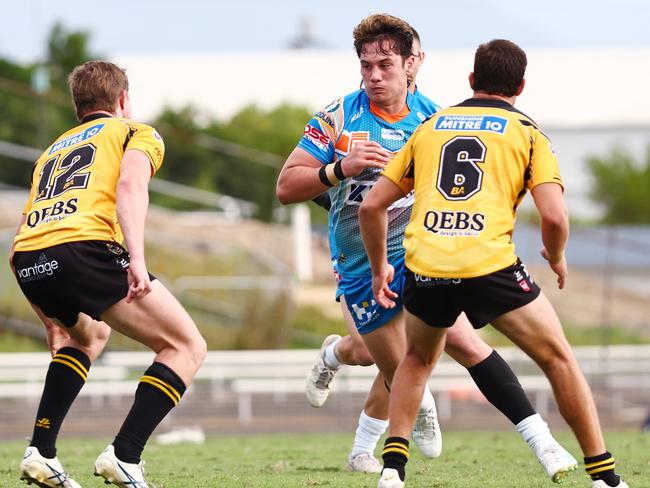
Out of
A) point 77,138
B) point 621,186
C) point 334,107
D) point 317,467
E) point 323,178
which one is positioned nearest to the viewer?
point 77,138

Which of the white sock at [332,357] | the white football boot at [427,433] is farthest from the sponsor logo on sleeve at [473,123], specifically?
the white sock at [332,357]

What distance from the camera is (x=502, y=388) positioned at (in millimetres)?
6215

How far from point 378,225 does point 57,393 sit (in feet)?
5.76

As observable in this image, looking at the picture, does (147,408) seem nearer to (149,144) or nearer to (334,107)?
(149,144)

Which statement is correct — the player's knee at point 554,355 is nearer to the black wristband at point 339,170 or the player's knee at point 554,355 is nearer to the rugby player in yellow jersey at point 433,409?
the rugby player in yellow jersey at point 433,409

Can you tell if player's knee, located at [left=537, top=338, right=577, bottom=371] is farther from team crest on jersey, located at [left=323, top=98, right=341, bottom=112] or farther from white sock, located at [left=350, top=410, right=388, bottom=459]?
white sock, located at [left=350, top=410, right=388, bottom=459]

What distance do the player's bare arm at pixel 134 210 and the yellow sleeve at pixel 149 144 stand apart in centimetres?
4

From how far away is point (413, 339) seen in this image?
566cm

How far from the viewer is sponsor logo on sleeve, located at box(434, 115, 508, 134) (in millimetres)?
5395

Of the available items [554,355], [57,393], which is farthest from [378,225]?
[57,393]

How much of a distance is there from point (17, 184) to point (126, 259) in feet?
64.2

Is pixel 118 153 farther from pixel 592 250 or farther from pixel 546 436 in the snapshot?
pixel 592 250

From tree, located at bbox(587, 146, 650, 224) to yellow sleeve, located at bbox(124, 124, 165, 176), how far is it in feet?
173

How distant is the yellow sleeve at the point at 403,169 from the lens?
5.55 metres
